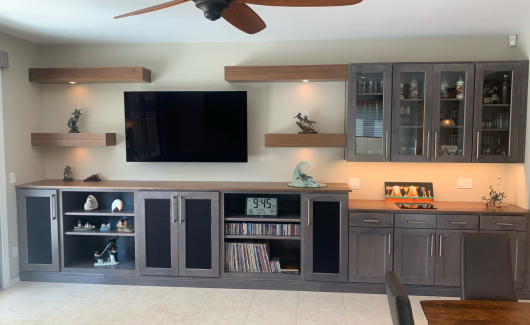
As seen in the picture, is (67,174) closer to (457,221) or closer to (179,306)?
(179,306)

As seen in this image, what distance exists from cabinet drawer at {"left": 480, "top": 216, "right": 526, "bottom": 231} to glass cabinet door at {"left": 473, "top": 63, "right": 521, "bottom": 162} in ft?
1.82

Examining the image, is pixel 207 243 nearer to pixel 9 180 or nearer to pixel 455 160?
pixel 9 180

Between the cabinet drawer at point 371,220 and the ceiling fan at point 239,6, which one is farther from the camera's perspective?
the cabinet drawer at point 371,220

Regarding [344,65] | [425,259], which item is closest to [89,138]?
[344,65]

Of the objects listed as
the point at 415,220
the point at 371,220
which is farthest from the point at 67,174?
the point at 415,220

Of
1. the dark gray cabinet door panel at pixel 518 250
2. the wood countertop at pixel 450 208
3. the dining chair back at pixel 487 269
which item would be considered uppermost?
the wood countertop at pixel 450 208

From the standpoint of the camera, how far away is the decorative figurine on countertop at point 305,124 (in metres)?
3.86

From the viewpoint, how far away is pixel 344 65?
3.67 m

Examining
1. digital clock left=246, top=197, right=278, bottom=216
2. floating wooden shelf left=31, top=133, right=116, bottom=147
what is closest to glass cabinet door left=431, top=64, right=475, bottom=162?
digital clock left=246, top=197, right=278, bottom=216

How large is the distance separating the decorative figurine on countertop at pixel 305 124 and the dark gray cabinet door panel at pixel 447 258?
157cm

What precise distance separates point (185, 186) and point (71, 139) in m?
1.40

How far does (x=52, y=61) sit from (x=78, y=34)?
0.72 m

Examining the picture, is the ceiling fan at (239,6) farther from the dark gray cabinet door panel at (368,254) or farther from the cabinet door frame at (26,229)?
the cabinet door frame at (26,229)

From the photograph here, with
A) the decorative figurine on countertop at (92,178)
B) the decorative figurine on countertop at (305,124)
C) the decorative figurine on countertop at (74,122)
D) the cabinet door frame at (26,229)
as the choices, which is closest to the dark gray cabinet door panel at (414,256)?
the decorative figurine on countertop at (305,124)
